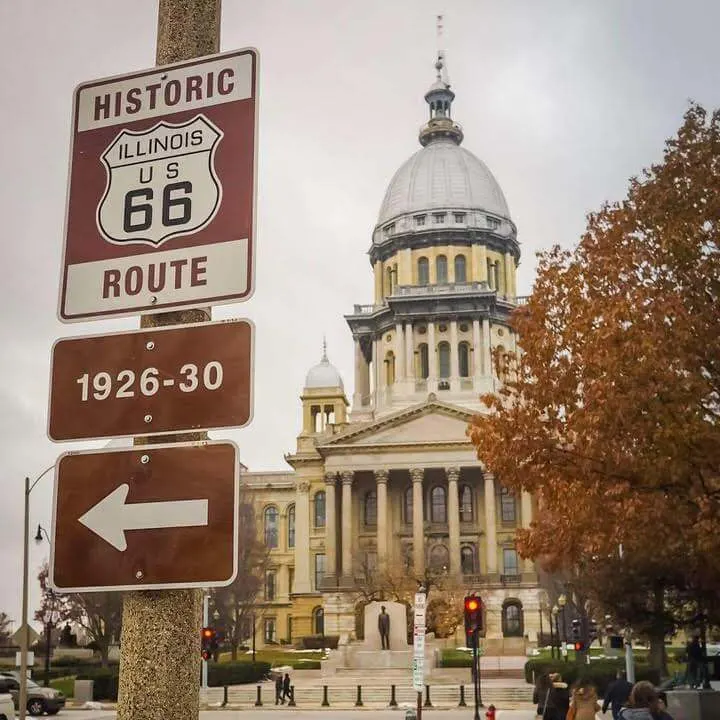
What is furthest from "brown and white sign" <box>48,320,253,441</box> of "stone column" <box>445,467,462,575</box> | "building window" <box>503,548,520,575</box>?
"building window" <box>503,548,520,575</box>

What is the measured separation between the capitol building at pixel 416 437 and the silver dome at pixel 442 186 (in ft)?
0.58

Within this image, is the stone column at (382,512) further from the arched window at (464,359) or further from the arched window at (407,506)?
the arched window at (464,359)

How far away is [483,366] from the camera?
106 meters

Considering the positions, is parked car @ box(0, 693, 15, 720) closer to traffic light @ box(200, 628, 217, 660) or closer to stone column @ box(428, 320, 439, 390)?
traffic light @ box(200, 628, 217, 660)

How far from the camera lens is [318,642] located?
90.8 m

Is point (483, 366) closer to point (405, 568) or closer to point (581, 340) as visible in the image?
point (405, 568)

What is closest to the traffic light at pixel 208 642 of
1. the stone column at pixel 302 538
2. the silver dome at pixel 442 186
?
the stone column at pixel 302 538

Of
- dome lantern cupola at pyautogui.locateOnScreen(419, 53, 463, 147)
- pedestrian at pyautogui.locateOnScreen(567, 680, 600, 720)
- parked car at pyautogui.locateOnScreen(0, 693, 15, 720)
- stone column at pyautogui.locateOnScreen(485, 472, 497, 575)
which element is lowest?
parked car at pyautogui.locateOnScreen(0, 693, 15, 720)

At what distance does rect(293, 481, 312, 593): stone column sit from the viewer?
341 ft

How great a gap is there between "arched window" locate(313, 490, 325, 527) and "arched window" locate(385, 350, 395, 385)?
43.8ft

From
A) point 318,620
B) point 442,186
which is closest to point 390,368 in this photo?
point 442,186

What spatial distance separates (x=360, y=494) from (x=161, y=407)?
95647 millimetres

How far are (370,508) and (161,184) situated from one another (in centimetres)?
9580

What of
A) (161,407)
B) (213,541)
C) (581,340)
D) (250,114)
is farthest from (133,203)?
(581,340)
